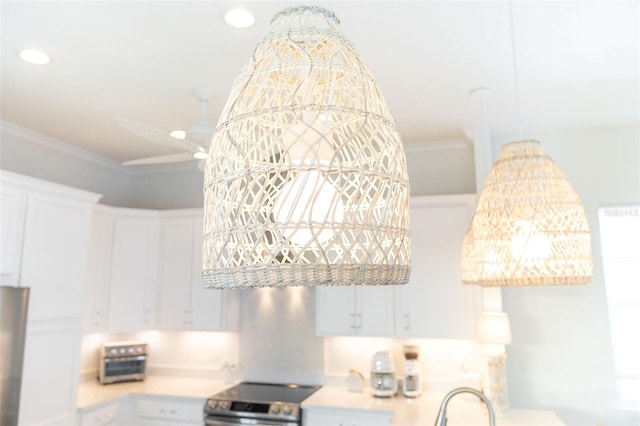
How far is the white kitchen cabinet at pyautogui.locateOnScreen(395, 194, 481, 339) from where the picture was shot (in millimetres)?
3238

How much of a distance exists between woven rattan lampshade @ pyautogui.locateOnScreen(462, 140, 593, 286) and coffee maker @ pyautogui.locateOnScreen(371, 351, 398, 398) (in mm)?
1797

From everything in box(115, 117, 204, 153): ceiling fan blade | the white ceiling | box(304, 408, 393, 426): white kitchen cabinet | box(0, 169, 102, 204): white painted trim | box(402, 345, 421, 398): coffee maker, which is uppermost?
the white ceiling

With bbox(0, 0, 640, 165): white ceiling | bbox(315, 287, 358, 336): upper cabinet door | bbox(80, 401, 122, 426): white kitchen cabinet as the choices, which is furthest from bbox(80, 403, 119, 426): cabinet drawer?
bbox(0, 0, 640, 165): white ceiling

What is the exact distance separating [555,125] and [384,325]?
77.6 inches

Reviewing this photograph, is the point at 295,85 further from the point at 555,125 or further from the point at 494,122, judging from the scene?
the point at 555,125

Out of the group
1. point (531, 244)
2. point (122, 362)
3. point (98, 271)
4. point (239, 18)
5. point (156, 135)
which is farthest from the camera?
point (122, 362)

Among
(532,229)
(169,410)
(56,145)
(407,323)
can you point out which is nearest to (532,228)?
(532,229)

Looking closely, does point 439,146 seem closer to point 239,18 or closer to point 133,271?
point 239,18

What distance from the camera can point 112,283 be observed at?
12.1ft

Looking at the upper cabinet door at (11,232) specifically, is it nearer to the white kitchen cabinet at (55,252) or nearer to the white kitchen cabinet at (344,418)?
the white kitchen cabinet at (55,252)

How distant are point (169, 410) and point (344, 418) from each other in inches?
54.2

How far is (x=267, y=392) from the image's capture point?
3.50 metres

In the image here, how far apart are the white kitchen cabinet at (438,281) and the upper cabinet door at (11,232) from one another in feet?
8.22

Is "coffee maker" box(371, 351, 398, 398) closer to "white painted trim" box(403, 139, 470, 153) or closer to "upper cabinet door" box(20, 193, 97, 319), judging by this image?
"white painted trim" box(403, 139, 470, 153)
